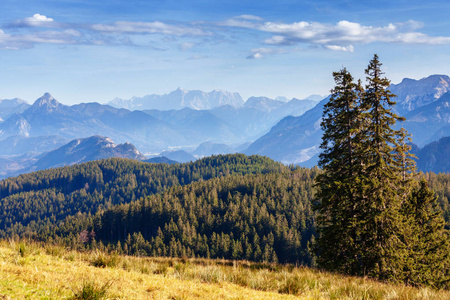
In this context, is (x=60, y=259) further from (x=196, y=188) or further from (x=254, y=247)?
(x=196, y=188)

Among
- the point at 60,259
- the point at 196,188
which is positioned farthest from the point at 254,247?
the point at 60,259

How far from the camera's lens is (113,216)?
18550cm

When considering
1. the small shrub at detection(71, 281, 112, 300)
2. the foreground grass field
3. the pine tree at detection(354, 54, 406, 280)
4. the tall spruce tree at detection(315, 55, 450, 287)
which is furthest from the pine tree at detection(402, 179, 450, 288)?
the small shrub at detection(71, 281, 112, 300)

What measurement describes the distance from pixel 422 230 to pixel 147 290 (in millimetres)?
33972

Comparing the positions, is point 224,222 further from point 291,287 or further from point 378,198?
point 291,287

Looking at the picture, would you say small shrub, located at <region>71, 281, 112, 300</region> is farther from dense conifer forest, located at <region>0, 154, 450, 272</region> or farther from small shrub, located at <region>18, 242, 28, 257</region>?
dense conifer forest, located at <region>0, 154, 450, 272</region>

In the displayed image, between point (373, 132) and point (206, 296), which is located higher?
point (373, 132)

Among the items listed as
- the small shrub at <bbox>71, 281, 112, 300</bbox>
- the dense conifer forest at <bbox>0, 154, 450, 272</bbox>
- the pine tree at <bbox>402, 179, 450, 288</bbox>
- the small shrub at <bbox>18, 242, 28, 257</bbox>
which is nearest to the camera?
the small shrub at <bbox>71, 281, 112, 300</bbox>

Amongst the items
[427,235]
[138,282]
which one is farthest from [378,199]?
[138,282]

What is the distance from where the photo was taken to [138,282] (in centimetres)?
952

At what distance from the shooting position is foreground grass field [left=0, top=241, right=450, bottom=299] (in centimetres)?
767

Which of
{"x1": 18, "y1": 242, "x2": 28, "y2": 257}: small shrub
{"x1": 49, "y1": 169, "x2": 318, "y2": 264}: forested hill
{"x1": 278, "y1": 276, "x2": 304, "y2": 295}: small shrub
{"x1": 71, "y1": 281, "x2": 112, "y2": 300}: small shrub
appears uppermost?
{"x1": 71, "y1": 281, "x2": 112, "y2": 300}: small shrub

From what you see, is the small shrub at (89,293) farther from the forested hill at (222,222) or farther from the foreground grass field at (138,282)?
the forested hill at (222,222)

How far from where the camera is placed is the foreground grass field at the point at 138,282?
7.67 metres
